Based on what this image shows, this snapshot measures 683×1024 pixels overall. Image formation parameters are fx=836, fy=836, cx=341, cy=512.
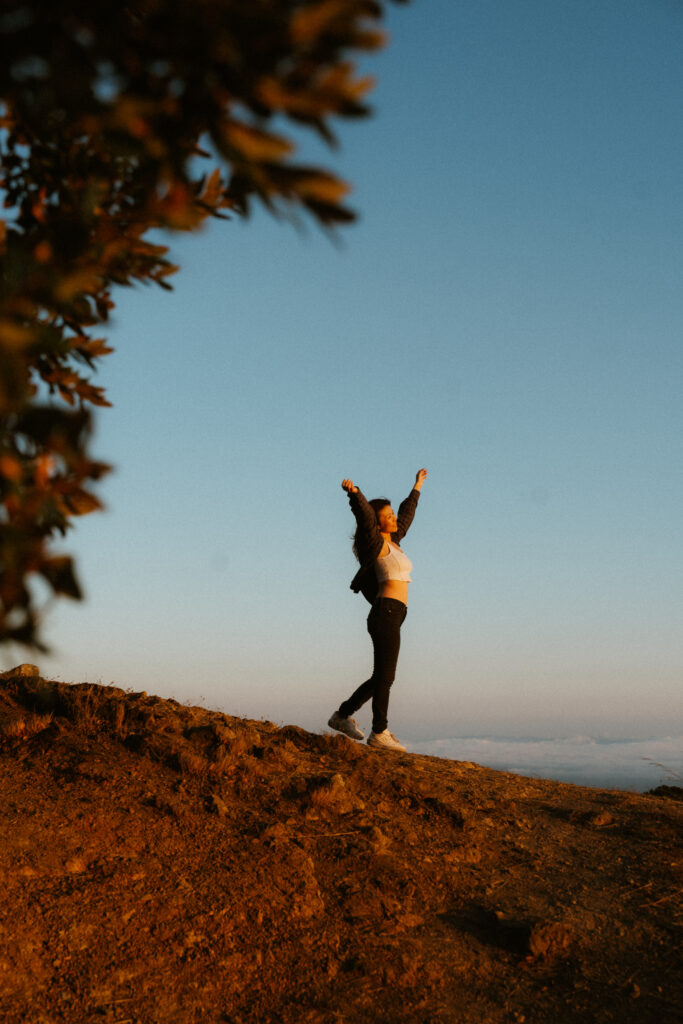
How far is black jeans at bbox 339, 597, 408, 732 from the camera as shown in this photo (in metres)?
8.02

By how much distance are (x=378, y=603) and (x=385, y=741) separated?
4.64 feet

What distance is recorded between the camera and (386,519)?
8500 mm

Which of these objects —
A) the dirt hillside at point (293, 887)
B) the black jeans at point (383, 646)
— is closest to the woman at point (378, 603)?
the black jeans at point (383, 646)

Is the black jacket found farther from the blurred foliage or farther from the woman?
the blurred foliage

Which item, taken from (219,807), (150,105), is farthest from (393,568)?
(150,105)

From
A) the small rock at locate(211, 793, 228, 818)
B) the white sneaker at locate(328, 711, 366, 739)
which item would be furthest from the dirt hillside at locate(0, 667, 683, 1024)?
the white sneaker at locate(328, 711, 366, 739)

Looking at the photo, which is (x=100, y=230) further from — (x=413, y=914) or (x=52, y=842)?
(x=413, y=914)

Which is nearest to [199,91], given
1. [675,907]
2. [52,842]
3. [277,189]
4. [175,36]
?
[175,36]

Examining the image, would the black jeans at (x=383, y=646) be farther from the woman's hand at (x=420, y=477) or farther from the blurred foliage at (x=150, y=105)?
the blurred foliage at (x=150, y=105)

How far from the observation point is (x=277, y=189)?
6.76ft

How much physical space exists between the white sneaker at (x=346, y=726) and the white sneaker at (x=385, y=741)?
100 millimetres

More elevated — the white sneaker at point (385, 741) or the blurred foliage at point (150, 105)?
the blurred foliage at point (150, 105)

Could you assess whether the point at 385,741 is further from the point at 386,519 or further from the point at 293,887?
the point at 293,887

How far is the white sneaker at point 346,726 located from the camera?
8281 millimetres
